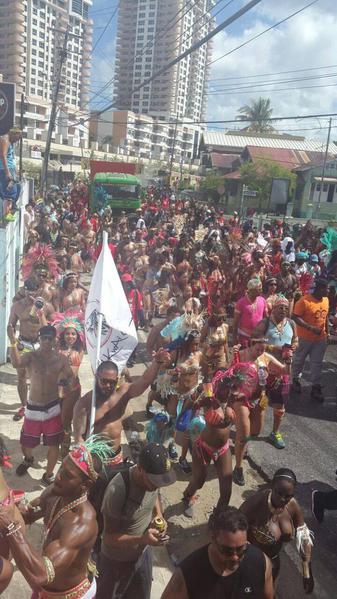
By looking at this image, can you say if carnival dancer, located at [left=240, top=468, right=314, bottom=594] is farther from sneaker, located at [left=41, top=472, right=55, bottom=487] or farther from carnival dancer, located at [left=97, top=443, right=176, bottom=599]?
sneaker, located at [left=41, top=472, right=55, bottom=487]

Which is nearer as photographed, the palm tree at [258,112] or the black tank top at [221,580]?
the black tank top at [221,580]

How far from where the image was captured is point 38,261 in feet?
31.8

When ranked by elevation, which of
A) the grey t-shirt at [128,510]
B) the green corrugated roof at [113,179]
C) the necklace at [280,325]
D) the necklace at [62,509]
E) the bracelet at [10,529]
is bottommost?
the grey t-shirt at [128,510]

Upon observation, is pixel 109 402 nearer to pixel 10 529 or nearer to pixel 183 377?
pixel 183 377

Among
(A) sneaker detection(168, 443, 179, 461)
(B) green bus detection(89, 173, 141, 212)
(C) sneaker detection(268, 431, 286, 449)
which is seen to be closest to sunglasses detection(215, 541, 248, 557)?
(A) sneaker detection(168, 443, 179, 461)

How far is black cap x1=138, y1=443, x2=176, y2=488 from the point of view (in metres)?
2.90

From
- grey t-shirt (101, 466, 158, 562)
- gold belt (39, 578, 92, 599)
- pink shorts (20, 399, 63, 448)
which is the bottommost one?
pink shorts (20, 399, 63, 448)

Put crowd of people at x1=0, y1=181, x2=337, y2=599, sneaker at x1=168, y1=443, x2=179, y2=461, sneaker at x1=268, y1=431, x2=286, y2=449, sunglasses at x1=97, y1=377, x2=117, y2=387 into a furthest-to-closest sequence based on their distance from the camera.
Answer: sneaker at x1=268, y1=431, x2=286, y2=449 < sneaker at x1=168, y1=443, x2=179, y2=461 < sunglasses at x1=97, y1=377, x2=117, y2=387 < crowd of people at x1=0, y1=181, x2=337, y2=599

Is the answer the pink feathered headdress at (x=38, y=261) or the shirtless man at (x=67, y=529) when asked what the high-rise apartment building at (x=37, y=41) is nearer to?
the pink feathered headdress at (x=38, y=261)

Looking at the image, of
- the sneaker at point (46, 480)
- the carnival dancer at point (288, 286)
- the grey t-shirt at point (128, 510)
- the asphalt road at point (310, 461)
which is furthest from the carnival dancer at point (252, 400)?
the carnival dancer at point (288, 286)

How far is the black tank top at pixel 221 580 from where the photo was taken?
8.13ft

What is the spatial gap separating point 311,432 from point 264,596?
4.32 m

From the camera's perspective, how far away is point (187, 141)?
11681 cm

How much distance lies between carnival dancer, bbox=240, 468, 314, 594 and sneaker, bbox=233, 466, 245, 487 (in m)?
1.66
